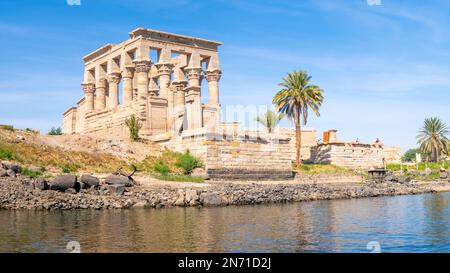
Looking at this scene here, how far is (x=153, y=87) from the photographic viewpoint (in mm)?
56062

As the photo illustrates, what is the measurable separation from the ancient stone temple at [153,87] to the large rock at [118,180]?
45.1ft

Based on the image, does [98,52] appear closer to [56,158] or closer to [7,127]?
[7,127]

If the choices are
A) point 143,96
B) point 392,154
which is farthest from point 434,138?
point 143,96

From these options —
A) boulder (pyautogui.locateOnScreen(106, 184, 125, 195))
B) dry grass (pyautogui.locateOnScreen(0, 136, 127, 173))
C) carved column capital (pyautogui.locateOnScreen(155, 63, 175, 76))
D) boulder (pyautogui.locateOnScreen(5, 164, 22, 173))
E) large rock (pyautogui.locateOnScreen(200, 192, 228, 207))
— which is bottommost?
large rock (pyautogui.locateOnScreen(200, 192, 228, 207))

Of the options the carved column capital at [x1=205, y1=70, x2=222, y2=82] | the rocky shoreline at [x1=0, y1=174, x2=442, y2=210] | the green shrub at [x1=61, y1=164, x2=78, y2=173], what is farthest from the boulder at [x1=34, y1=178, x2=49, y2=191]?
the carved column capital at [x1=205, y1=70, x2=222, y2=82]

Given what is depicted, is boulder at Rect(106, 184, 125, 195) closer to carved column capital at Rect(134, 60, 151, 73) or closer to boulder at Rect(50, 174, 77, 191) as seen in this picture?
boulder at Rect(50, 174, 77, 191)

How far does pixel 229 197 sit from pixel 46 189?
9516 mm

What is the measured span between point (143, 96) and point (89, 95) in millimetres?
12989

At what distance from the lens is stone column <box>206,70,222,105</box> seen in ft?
162

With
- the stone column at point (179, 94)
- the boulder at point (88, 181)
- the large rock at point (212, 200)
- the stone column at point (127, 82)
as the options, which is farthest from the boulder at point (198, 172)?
the stone column at point (127, 82)

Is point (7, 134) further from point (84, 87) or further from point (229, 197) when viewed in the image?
point (84, 87)

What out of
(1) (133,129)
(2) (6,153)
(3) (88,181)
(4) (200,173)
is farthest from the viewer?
(1) (133,129)

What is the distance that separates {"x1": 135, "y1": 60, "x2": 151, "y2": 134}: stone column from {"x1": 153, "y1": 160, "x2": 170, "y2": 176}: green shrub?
850 centimetres
